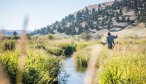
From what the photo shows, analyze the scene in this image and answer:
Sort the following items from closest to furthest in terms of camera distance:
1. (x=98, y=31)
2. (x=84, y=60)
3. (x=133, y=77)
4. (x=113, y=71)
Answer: (x=133, y=77), (x=113, y=71), (x=84, y=60), (x=98, y=31)

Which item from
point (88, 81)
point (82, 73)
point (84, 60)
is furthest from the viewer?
point (84, 60)

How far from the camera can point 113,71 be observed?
280 inches

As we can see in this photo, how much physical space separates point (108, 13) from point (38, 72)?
139 metres

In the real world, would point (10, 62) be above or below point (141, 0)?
below

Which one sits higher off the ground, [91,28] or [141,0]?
[141,0]

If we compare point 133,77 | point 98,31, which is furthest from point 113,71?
point 98,31

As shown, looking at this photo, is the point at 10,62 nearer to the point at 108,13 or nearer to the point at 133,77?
the point at 133,77

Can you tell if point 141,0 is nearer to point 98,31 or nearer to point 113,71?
point 98,31

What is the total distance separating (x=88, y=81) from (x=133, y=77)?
580 cm

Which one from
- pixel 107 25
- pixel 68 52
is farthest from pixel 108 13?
pixel 68 52

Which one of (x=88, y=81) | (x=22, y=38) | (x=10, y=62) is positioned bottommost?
(x=10, y=62)

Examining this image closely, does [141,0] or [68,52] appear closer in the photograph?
[68,52]

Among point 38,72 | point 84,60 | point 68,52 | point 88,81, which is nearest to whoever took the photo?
point 88,81

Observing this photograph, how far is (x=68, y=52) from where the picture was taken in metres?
30.2
